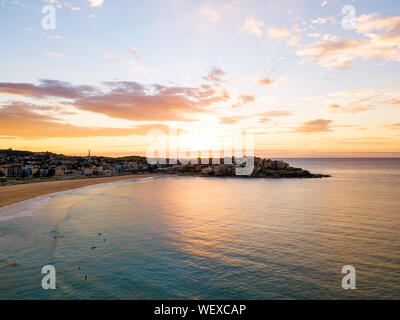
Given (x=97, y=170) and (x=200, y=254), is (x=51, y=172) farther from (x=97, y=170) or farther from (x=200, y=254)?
(x=200, y=254)

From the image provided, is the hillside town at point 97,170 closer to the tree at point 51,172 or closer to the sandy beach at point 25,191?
the tree at point 51,172

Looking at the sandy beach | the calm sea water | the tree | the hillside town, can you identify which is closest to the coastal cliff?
the hillside town

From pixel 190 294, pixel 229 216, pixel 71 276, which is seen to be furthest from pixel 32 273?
pixel 229 216

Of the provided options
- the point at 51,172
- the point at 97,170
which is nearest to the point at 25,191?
the point at 51,172

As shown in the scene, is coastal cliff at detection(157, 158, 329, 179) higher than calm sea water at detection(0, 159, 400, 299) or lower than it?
higher

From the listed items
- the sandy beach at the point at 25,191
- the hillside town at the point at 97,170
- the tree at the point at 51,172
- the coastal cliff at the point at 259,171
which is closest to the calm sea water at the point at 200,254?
the sandy beach at the point at 25,191

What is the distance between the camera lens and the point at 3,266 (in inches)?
575

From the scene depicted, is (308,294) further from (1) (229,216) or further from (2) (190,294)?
(1) (229,216)

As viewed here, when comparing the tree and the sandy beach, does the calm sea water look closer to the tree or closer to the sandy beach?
the sandy beach

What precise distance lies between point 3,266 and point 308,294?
1763 centimetres

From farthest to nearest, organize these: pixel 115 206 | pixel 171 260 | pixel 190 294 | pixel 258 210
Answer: pixel 115 206 → pixel 258 210 → pixel 171 260 → pixel 190 294

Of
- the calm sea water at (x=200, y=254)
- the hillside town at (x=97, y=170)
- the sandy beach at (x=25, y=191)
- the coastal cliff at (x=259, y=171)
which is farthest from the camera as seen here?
the coastal cliff at (x=259, y=171)
